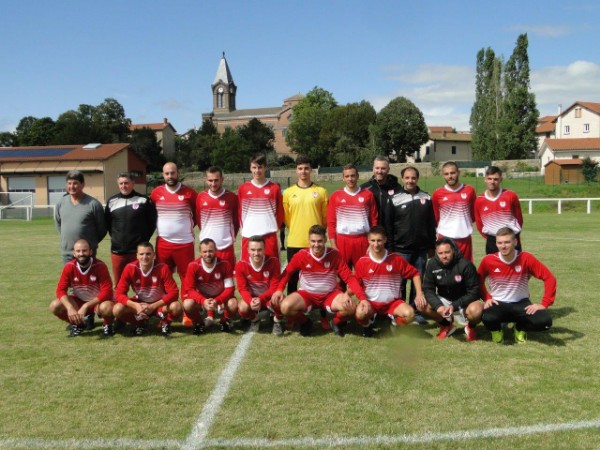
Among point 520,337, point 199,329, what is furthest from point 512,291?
point 199,329

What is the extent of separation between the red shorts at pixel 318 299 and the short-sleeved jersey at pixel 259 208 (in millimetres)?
952

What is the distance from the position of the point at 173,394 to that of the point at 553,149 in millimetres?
62360

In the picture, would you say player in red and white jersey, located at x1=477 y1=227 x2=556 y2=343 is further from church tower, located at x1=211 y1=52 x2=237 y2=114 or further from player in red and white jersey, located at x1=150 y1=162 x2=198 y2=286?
church tower, located at x1=211 y1=52 x2=237 y2=114

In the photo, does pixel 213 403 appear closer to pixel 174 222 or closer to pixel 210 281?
pixel 210 281

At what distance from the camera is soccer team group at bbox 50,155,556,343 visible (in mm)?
5801

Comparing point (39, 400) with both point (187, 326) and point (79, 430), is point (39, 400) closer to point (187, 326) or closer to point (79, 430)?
point (79, 430)

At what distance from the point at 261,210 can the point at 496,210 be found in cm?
279

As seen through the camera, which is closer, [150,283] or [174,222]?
[150,283]

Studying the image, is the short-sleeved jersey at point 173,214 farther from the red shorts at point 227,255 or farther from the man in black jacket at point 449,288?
the man in black jacket at point 449,288

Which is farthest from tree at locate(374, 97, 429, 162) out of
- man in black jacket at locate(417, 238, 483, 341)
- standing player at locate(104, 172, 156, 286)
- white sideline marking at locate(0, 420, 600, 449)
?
white sideline marking at locate(0, 420, 600, 449)

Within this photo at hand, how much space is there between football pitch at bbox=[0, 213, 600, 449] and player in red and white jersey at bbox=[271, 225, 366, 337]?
239 millimetres

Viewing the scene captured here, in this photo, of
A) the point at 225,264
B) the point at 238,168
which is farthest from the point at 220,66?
the point at 225,264

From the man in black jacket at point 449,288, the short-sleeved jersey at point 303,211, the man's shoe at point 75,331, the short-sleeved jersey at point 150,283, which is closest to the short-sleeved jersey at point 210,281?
the short-sleeved jersey at point 150,283

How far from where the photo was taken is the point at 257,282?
6.25 meters
